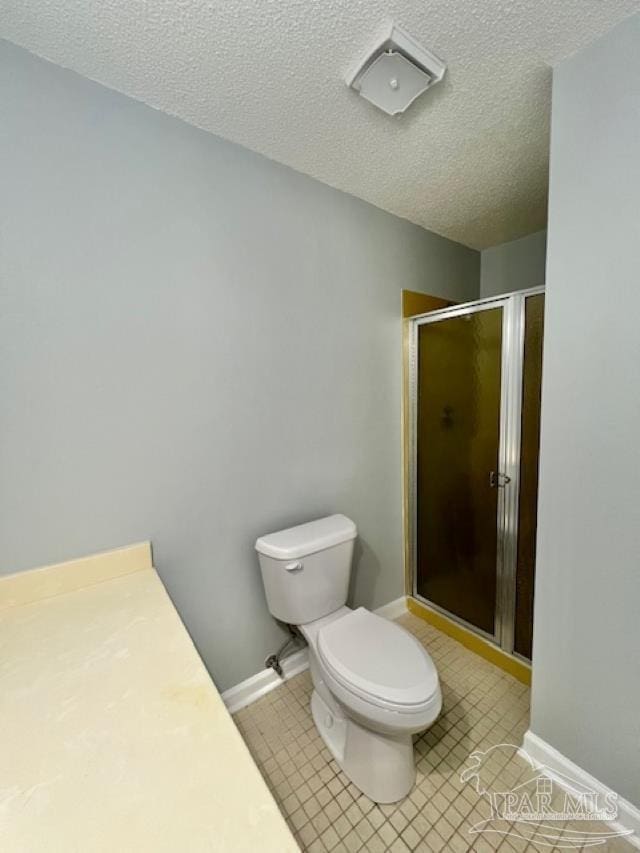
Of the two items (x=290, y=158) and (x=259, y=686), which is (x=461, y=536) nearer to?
(x=259, y=686)

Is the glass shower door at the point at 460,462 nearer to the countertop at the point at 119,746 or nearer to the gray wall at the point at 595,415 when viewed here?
the gray wall at the point at 595,415

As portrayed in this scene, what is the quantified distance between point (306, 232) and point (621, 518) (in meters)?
1.50

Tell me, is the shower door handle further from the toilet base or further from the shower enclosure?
the toilet base

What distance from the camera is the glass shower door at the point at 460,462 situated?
163 centimetres

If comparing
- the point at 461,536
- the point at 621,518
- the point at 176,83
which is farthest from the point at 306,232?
the point at 461,536

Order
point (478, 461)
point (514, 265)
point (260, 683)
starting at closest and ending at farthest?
1. point (260, 683)
2. point (478, 461)
3. point (514, 265)

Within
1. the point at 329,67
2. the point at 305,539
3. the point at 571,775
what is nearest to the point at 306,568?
the point at 305,539

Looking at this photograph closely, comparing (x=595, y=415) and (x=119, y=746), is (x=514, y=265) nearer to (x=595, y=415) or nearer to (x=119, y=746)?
(x=595, y=415)

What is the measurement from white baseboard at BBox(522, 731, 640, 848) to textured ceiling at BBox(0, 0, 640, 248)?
214 centimetres

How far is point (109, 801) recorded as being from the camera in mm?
502

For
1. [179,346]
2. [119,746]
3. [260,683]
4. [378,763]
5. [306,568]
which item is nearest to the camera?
[119,746]

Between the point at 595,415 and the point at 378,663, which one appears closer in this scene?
the point at 595,415

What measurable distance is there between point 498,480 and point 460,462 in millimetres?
219

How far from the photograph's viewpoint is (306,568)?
4.46ft
